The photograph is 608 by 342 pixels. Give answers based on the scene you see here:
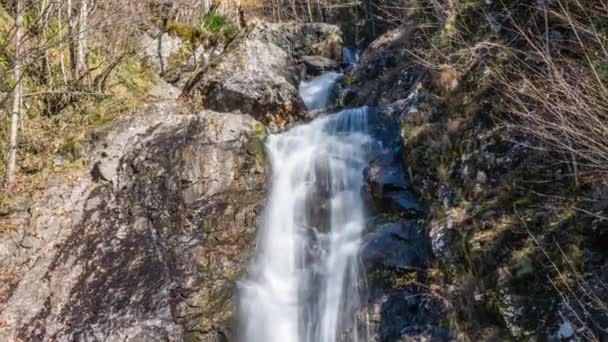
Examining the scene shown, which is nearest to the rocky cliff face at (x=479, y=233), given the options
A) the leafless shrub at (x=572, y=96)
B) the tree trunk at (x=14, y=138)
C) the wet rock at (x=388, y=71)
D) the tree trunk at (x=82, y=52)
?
the leafless shrub at (x=572, y=96)

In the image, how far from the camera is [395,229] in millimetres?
6766

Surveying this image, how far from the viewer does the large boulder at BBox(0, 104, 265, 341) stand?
6590 millimetres

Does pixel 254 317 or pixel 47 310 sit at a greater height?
pixel 47 310

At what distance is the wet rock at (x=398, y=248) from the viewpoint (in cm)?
629

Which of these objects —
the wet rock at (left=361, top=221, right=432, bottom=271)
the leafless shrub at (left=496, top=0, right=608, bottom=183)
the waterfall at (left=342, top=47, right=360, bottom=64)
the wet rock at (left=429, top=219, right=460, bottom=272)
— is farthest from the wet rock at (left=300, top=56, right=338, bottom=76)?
the wet rock at (left=429, top=219, right=460, bottom=272)

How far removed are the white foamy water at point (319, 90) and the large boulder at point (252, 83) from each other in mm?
459

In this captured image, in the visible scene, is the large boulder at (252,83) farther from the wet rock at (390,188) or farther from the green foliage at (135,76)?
the wet rock at (390,188)

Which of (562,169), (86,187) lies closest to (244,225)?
(86,187)

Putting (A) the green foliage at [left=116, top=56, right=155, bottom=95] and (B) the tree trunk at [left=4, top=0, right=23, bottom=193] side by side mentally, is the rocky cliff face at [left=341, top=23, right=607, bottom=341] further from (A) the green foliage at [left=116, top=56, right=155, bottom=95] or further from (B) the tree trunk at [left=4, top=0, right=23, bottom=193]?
(A) the green foliage at [left=116, top=56, right=155, bottom=95]

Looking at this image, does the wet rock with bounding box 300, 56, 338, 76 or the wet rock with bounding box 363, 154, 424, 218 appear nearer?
the wet rock with bounding box 363, 154, 424, 218

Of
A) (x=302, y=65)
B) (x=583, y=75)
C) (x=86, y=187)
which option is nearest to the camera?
(x=583, y=75)

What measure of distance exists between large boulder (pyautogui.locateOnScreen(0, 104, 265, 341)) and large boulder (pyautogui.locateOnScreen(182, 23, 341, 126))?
1445 mm

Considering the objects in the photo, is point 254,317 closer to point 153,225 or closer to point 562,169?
point 153,225

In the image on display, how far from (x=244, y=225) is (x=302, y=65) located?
839cm
